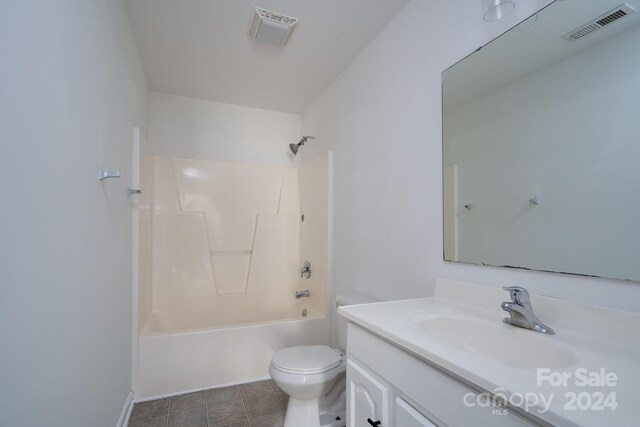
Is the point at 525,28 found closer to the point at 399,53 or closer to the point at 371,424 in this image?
the point at 399,53

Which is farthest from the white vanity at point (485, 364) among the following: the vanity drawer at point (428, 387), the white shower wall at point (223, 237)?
the white shower wall at point (223, 237)

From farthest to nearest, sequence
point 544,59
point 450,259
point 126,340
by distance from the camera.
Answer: point 126,340, point 450,259, point 544,59

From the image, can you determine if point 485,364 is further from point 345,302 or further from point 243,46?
point 243,46

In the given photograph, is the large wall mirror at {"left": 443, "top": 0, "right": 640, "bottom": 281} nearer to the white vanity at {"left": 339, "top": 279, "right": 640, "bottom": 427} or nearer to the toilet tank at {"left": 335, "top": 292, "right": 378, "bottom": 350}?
the white vanity at {"left": 339, "top": 279, "right": 640, "bottom": 427}

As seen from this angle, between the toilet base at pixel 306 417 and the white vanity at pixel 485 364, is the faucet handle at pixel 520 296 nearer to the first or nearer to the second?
the white vanity at pixel 485 364

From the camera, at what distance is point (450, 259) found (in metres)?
1.35

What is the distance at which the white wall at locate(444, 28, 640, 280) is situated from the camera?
84cm

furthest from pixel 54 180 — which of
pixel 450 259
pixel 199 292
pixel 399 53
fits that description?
pixel 199 292

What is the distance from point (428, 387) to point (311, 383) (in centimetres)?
98

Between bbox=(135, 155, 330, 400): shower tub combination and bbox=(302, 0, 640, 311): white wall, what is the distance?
1.69 feet

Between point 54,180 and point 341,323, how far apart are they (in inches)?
64.6

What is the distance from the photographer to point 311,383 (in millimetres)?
1592

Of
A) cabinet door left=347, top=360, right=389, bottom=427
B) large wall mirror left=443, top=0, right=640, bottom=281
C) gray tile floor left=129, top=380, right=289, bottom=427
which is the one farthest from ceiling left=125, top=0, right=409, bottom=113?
gray tile floor left=129, top=380, right=289, bottom=427

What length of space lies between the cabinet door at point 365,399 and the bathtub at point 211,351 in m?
→ 1.31
